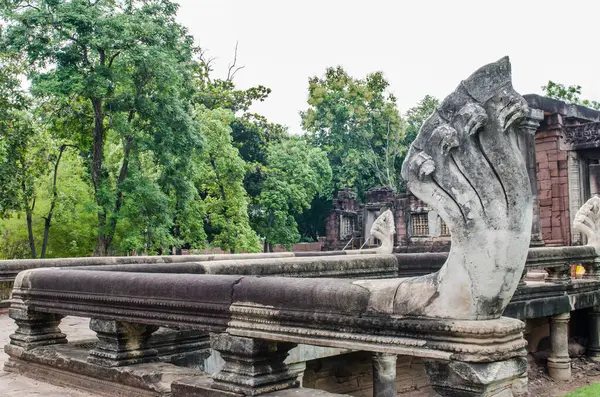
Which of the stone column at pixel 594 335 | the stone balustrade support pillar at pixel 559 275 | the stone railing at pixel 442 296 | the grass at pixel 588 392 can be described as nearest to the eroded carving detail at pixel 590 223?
the stone balustrade support pillar at pixel 559 275

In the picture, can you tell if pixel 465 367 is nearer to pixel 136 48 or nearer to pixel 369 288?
pixel 369 288

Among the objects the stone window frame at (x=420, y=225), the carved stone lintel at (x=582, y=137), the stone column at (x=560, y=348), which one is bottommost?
the stone column at (x=560, y=348)

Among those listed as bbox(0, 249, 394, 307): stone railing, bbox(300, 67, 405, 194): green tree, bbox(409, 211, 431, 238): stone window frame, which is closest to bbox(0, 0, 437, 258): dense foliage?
bbox(0, 249, 394, 307): stone railing

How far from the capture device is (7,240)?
826 inches

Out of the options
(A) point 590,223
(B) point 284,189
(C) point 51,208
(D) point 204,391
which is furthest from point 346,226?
(D) point 204,391

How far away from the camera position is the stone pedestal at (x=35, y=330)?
564 centimetres

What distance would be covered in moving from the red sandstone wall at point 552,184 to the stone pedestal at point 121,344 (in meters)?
19.5

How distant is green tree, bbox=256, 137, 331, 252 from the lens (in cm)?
3027

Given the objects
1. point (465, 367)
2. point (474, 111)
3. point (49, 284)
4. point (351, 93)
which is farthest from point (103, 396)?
point (351, 93)

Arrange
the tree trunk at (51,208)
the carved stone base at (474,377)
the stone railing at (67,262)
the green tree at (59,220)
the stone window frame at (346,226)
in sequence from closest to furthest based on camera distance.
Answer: the carved stone base at (474,377)
the stone railing at (67,262)
the tree trunk at (51,208)
the green tree at (59,220)
the stone window frame at (346,226)

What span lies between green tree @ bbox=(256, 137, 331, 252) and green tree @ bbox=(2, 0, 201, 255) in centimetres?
1124

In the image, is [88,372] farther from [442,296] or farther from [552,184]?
[552,184]

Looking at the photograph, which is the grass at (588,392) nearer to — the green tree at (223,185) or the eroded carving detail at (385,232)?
the eroded carving detail at (385,232)

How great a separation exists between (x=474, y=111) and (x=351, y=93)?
36541 mm
